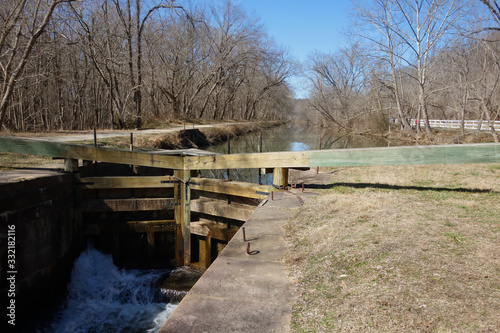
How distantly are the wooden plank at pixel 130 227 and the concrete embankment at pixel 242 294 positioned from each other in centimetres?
443

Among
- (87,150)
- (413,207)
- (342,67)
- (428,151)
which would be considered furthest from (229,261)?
(342,67)

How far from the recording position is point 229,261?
4.26 meters

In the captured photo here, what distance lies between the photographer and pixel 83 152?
837 centimetres

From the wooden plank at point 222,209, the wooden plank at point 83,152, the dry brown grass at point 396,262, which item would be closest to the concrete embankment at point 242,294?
the dry brown grass at point 396,262

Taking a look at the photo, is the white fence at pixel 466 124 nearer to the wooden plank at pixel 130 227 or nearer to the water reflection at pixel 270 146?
the water reflection at pixel 270 146

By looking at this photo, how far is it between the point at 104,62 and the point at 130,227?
52.7 feet

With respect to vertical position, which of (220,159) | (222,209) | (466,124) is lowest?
(222,209)

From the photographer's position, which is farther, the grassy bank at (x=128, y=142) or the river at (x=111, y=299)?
the grassy bank at (x=128, y=142)

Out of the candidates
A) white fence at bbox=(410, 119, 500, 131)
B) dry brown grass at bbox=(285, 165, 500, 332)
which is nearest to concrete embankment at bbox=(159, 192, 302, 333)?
dry brown grass at bbox=(285, 165, 500, 332)

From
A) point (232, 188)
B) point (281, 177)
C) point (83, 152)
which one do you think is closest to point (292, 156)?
point (281, 177)

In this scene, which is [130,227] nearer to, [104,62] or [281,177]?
[281,177]

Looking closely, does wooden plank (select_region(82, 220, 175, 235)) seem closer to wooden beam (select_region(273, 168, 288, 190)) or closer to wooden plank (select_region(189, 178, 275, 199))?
wooden plank (select_region(189, 178, 275, 199))

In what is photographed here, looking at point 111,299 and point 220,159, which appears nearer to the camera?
point 111,299

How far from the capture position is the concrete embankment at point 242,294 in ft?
9.88
